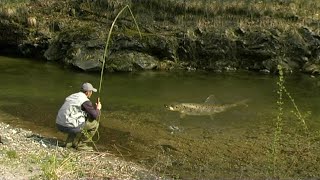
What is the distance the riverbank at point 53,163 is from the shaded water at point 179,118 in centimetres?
78

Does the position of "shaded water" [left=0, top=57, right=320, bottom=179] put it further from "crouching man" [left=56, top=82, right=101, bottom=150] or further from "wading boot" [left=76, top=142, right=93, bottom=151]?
"crouching man" [left=56, top=82, right=101, bottom=150]

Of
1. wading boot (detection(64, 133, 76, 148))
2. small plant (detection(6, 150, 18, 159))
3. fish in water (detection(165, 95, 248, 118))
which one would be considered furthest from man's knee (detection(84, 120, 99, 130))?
fish in water (detection(165, 95, 248, 118))

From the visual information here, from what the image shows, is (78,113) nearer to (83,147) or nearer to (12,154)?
(83,147)

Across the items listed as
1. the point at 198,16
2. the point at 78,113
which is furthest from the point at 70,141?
the point at 198,16

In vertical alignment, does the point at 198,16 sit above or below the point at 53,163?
above

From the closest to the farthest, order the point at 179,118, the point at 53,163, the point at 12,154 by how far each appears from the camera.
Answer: the point at 53,163, the point at 12,154, the point at 179,118

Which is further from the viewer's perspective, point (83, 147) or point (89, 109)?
point (83, 147)

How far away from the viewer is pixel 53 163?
8336 millimetres

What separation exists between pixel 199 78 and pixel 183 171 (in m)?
11.7

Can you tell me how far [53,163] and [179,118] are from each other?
6224 mm

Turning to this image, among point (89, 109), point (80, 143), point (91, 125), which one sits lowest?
point (80, 143)

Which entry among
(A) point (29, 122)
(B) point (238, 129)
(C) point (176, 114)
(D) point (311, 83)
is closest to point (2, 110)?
(A) point (29, 122)

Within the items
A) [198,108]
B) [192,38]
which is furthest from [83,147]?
[192,38]

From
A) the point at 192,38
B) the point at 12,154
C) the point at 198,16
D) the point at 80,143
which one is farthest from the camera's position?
the point at 198,16
